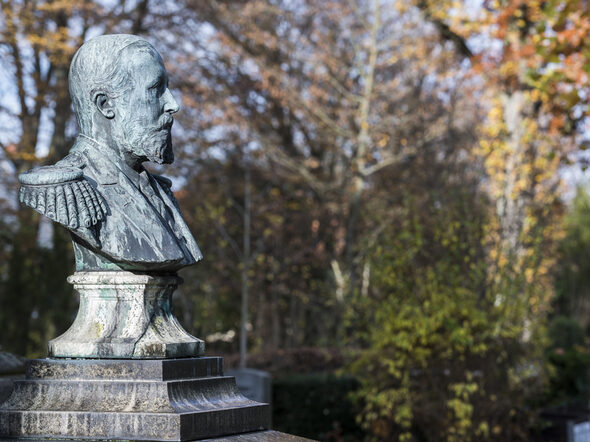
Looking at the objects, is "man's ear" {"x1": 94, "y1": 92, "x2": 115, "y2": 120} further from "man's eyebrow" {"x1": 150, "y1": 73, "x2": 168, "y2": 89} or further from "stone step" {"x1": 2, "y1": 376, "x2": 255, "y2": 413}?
"stone step" {"x1": 2, "y1": 376, "x2": 255, "y2": 413}

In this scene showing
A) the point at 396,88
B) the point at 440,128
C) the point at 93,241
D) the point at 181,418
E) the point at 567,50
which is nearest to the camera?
the point at 181,418

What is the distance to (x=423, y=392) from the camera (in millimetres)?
9086

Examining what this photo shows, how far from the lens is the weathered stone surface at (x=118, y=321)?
4.01 metres

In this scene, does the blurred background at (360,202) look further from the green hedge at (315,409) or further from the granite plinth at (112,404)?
the granite plinth at (112,404)

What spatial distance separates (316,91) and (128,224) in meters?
12.9

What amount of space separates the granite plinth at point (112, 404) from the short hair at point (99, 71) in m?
1.36

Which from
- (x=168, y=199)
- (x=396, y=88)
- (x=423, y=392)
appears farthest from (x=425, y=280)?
(x=396, y=88)

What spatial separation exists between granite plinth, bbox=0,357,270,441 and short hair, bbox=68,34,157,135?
136 cm

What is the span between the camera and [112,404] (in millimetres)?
3812

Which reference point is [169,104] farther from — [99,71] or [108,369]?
[108,369]

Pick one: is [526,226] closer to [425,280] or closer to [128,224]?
[425,280]

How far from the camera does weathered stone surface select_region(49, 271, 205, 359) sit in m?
4.01

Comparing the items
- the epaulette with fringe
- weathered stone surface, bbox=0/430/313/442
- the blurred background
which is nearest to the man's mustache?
the epaulette with fringe

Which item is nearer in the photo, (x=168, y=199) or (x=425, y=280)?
(x=168, y=199)
